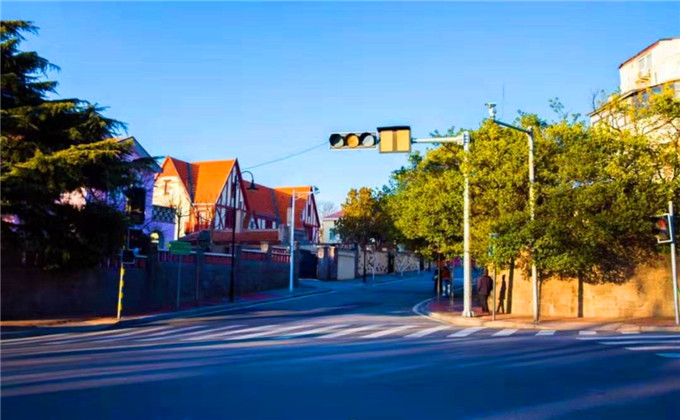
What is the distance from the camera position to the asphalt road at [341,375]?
7.33m

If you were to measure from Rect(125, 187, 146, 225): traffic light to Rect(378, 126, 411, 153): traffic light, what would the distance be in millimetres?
9089

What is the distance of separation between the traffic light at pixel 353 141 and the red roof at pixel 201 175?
38892mm

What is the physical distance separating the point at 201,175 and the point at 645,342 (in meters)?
49.0

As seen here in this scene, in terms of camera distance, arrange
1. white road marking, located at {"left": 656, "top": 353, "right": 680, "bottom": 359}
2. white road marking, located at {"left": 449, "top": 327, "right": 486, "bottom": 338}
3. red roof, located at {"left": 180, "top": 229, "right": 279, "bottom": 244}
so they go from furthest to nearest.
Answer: red roof, located at {"left": 180, "top": 229, "right": 279, "bottom": 244}, white road marking, located at {"left": 449, "top": 327, "right": 486, "bottom": 338}, white road marking, located at {"left": 656, "top": 353, "right": 680, "bottom": 359}

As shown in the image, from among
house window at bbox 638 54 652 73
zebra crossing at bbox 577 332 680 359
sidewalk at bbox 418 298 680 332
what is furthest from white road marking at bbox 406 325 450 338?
house window at bbox 638 54 652 73

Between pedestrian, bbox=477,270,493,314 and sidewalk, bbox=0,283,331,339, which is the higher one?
pedestrian, bbox=477,270,493,314

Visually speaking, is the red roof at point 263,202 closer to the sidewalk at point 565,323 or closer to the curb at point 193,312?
the curb at point 193,312

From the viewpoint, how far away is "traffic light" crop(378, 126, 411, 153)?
1783cm

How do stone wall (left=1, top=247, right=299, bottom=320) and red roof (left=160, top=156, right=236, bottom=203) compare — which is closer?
stone wall (left=1, top=247, right=299, bottom=320)

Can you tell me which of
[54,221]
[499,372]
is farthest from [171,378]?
[54,221]

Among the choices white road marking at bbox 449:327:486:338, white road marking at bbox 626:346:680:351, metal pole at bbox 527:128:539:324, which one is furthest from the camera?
metal pole at bbox 527:128:539:324

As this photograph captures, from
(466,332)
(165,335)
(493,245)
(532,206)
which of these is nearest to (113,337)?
(165,335)

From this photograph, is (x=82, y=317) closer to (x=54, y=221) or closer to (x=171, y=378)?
(x=54, y=221)

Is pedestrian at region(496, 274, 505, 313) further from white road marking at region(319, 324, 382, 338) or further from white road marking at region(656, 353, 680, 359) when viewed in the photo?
white road marking at region(656, 353, 680, 359)
